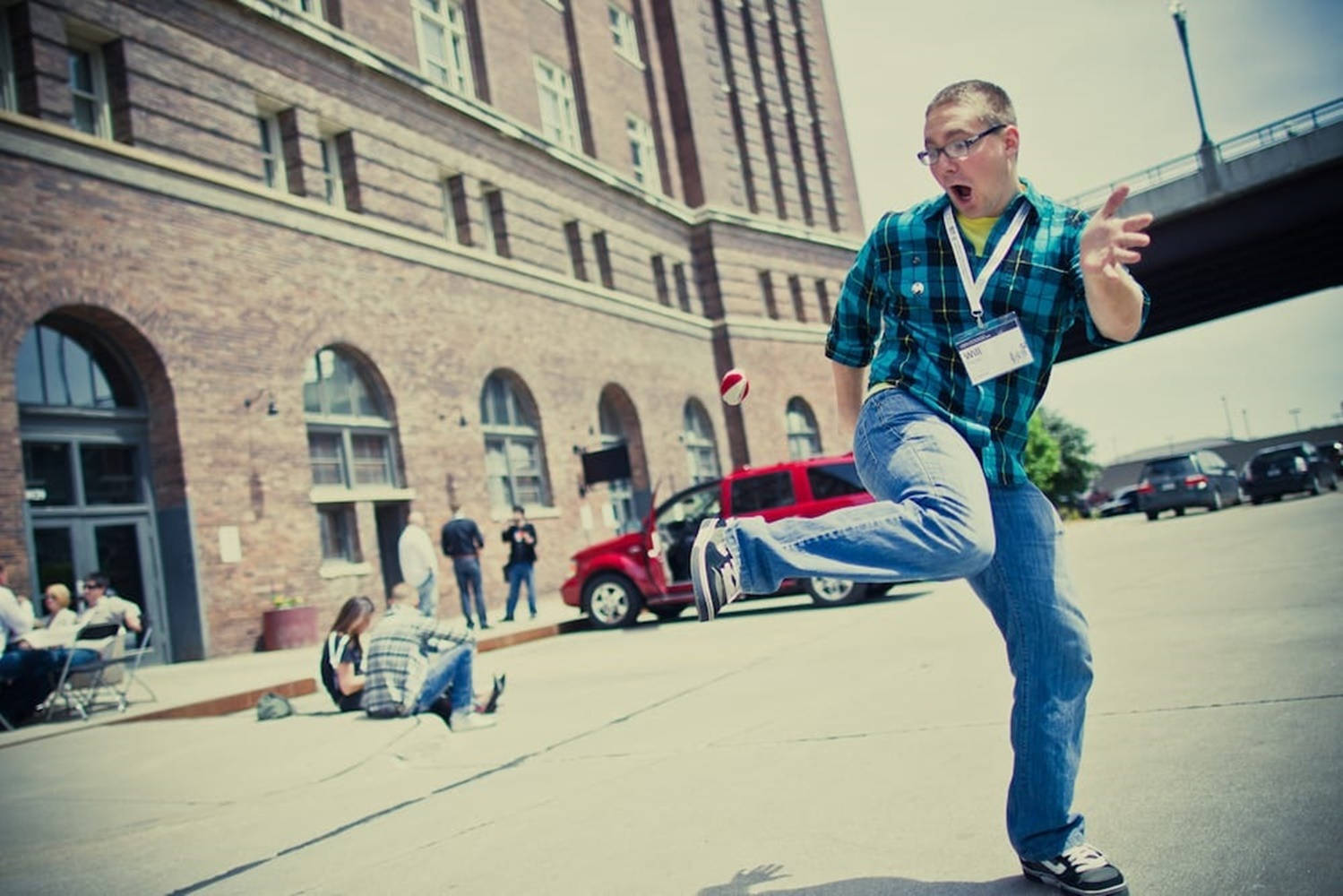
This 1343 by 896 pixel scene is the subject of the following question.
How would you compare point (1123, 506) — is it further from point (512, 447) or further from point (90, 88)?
point (90, 88)

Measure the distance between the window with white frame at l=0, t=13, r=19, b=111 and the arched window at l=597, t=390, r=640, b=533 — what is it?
49.0 feet

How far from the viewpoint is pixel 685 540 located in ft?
44.4

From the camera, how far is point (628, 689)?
793 centimetres

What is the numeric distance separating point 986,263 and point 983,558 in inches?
32.3

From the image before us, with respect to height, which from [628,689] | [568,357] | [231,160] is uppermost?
[231,160]

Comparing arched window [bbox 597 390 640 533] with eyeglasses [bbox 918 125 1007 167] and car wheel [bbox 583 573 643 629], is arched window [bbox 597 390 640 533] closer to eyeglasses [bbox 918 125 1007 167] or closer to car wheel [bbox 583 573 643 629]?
car wheel [bbox 583 573 643 629]

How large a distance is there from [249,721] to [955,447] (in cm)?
796

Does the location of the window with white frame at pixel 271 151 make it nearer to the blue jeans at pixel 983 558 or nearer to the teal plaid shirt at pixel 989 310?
the teal plaid shirt at pixel 989 310

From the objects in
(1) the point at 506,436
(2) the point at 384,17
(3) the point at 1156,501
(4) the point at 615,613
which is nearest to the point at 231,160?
(2) the point at 384,17

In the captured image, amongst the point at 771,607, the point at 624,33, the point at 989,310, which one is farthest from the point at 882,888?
the point at 624,33

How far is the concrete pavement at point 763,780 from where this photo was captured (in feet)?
9.83

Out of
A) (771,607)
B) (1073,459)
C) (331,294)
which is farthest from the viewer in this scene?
(1073,459)

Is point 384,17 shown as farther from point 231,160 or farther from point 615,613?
point 615,613

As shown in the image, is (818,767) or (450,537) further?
(450,537)
